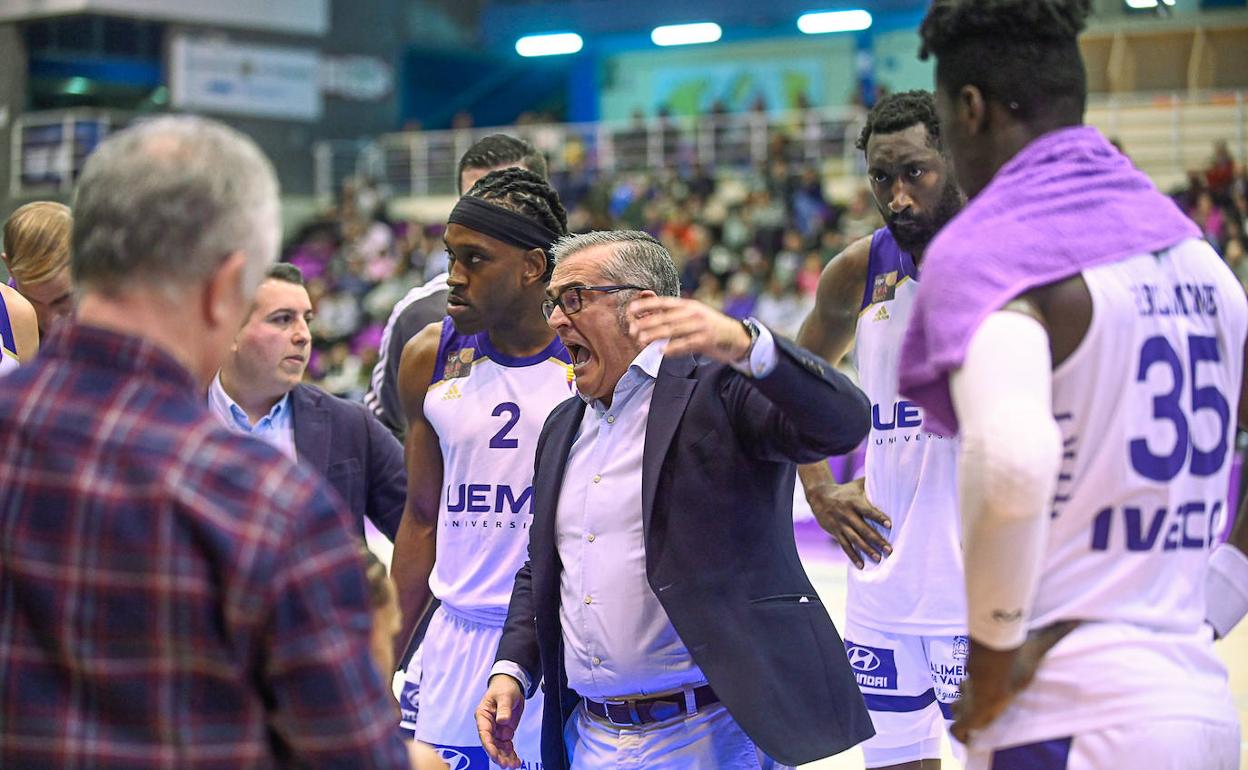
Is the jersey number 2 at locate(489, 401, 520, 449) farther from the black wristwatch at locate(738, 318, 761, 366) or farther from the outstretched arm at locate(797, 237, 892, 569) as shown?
the black wristwatch at locate(738, 318, 761, 366)

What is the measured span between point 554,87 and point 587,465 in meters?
32.5

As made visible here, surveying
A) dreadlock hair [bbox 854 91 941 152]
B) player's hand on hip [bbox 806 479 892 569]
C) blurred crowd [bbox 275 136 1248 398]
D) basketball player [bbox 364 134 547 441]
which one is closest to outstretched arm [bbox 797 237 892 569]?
player's hand on hip [bbox 806 479 892 569]

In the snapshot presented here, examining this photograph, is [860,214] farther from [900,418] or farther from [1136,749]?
[1136,749]

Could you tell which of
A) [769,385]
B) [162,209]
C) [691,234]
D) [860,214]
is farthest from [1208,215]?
[162,209]

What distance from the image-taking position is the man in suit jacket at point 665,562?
3.33 m

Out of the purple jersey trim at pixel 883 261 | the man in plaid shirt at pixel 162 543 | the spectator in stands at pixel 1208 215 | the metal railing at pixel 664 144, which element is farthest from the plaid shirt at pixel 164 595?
the metal railing at pixel 664 144

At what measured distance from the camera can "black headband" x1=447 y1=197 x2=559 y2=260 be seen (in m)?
4.56

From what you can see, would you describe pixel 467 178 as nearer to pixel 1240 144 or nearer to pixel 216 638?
pixel 216 638

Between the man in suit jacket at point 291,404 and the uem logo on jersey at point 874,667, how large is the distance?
→ 1632 millimetres

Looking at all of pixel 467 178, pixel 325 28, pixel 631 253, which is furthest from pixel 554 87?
pixel 631 253

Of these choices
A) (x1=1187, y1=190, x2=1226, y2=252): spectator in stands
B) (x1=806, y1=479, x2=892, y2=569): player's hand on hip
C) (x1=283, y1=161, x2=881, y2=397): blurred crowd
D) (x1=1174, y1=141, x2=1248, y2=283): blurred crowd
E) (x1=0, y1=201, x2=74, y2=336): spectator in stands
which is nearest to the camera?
(x1=806, y1=479, x2=892, y2=569): player's hand on hip

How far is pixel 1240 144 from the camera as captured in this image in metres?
19.2

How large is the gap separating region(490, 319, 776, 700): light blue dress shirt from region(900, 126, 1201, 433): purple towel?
1.18 metres

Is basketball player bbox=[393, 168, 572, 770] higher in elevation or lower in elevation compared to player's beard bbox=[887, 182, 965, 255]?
lower
